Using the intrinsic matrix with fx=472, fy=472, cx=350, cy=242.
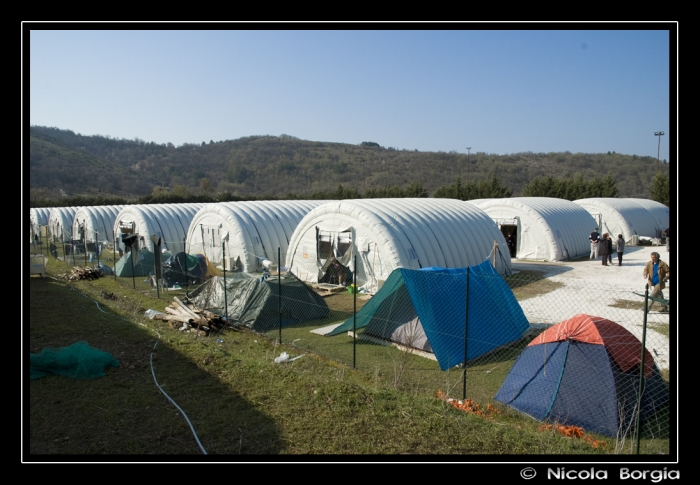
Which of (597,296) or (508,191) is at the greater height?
(508,191)

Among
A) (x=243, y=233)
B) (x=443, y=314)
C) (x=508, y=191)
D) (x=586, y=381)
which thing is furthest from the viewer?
(x=508, y=191)

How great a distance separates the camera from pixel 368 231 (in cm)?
1678

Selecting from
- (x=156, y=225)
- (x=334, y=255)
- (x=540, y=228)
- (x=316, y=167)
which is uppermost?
(x=316, y=167)

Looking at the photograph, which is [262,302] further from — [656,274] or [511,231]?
[511,231]

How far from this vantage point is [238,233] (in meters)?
21.5

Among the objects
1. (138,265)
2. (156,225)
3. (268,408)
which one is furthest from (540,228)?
(268,408)

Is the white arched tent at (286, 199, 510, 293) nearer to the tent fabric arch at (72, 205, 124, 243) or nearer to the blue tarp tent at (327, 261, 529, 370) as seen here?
the blue tarp tent at (327, 261, 529, 370)

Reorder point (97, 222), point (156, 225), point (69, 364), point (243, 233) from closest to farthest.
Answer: point (69, 364) < point (243, 233) < point (156, 225) < point (97, 222)

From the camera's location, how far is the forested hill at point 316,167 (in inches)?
3720

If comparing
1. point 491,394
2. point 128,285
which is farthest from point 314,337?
point 128,285

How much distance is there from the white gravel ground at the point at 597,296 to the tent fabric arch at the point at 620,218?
8191 mm

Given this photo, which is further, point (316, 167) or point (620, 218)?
point (316, 167)

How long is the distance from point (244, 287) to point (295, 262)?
6630 mm

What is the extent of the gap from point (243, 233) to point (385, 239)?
8025 millimetres
